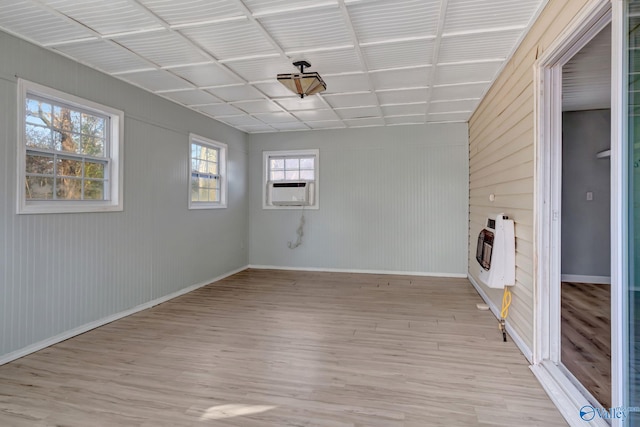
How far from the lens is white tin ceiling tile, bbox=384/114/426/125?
550 centimetres

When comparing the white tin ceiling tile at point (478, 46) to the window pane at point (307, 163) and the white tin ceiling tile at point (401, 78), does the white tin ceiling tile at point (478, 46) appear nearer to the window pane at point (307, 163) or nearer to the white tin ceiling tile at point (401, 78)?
the white tin ceiling tile at point (401, 78)

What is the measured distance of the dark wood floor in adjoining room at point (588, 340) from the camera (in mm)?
2289

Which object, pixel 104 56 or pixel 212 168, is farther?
pixel 212 168

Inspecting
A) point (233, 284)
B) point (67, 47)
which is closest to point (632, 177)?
A: point (67, 47)

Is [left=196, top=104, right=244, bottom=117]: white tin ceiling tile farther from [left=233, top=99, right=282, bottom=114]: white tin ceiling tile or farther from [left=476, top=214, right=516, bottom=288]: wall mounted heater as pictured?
[left=476, top=214, right=516, bottom=288]: wall mounted heater

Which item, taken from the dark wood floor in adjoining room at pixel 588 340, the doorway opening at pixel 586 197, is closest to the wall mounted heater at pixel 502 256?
the dark wood floor in adjoining room at pixel 588 340

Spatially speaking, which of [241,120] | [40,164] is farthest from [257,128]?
[40,164]

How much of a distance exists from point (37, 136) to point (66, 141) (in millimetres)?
264

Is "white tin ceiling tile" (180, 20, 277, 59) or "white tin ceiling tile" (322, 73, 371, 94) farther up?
"white tin ceiling tile" (322, 73, 371, 94)

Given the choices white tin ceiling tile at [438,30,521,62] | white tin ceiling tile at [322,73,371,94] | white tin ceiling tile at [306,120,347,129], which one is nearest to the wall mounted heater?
white tin ceiling tile at [438,30,521,62]

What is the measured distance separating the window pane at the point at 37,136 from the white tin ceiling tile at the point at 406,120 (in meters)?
4.42

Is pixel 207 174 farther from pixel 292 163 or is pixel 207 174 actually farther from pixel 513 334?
pixel 513 334

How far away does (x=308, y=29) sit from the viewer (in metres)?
2.71

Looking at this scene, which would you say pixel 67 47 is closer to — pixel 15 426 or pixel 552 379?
pixel 15 426
